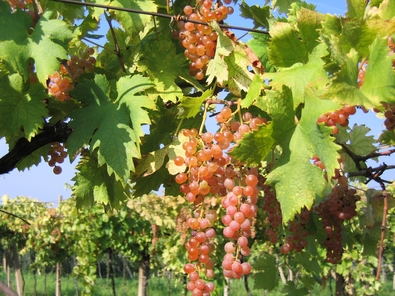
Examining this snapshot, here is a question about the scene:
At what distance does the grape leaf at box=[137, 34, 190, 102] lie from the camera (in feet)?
5.08

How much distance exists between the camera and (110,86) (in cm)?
158

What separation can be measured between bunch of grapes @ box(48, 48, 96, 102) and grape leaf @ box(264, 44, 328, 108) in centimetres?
73

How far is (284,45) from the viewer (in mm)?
1271

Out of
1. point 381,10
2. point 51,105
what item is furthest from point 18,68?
point 381,10

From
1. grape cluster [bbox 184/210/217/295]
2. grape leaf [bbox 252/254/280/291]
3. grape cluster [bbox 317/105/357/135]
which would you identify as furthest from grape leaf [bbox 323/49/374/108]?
grape leaf [bbox 252/254/280/291]

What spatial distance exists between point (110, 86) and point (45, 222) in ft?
37.8

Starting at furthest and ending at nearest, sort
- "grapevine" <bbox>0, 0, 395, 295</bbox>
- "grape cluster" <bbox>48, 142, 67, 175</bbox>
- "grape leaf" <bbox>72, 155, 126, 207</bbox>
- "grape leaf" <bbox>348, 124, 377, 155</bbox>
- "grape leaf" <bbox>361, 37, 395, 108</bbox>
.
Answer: "grape leaf" <bbox>348, 124, 377, 155</bbox>
"grape cluster" <bbox>48, 142, 67, 175</bbox>
"grape leaf" <bbox>72, 155, 126, 207</bbox>
"grapevine" <bbox>0, 0, 395, 295</bbox>
"grape leaf" <bbox>361, 37, 395, 108</bbox>

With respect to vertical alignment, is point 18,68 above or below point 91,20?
below

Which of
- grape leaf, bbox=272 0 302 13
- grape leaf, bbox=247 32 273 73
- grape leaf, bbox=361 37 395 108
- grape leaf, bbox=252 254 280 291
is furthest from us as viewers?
grape leaf, bbox=252 254 280 291

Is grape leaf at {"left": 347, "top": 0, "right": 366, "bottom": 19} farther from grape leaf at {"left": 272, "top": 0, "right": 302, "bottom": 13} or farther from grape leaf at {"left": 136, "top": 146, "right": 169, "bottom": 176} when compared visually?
grape leaf at {"left": 272, "top": 0, "right": 302, "bottom": 13}

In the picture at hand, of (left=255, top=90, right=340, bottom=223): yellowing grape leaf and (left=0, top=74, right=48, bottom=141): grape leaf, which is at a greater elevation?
(left=0, top=74, right=48, bottom=141): grape leaf

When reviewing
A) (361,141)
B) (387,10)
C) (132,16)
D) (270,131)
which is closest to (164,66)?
(132,16)

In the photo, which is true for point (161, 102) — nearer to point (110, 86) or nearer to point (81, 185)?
point (110, 86)

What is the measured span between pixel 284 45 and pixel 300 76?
0.14 metres
